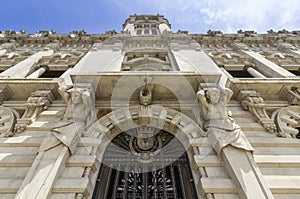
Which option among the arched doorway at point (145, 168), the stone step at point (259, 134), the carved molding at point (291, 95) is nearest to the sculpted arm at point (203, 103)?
the arched doorway at point (145, 168)

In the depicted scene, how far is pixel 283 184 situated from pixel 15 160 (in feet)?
24.4

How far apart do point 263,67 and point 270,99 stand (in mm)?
4598

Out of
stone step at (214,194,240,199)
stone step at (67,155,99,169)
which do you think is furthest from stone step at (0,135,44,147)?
stone step at (214,194,240,199)

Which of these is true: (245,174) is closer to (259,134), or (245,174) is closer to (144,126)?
(259,134)

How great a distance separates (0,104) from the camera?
8.50 metres

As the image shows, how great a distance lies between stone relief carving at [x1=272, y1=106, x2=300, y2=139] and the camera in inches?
277

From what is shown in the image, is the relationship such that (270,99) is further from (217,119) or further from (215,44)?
(215,44)

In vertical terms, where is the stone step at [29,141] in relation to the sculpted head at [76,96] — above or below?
below

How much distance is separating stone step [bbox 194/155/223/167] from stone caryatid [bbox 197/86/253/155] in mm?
237

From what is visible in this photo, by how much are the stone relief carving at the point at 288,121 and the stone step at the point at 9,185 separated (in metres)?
8.19

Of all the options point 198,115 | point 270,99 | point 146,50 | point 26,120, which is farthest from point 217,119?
point 146,50

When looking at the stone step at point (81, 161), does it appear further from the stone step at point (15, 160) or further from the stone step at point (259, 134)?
the stone step at point (259, 134)

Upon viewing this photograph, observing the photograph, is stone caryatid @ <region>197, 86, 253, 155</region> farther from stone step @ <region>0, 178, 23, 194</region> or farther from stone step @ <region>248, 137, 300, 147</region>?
stone step @ <region>0, 178, 23, 194</region>

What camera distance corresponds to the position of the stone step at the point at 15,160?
5.62 meters
